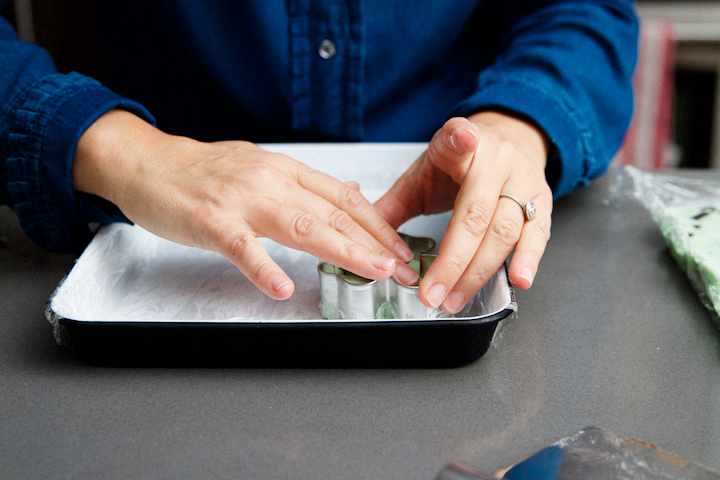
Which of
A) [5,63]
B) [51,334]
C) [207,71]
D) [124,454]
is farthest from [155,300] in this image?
[207,71]

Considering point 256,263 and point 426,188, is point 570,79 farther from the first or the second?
point 256,263

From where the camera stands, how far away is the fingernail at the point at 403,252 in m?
0.51

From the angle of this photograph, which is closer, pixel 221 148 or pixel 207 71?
pixel 221 148

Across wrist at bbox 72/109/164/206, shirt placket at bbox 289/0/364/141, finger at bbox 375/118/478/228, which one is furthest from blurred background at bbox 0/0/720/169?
wrist at bbox 72/109/164/206

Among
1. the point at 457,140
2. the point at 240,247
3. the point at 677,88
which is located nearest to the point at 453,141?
the point at 457,140

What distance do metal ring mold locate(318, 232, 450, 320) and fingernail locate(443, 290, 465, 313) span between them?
0.02 metres

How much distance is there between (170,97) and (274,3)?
25 centimetres

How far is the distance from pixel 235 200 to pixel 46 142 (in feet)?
0.71

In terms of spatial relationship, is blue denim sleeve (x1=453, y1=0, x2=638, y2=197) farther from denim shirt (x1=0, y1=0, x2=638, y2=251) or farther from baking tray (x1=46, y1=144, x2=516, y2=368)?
baking tray (x1=46, y1=144, x2=516, y2=368)

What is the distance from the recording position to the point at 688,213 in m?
0.61

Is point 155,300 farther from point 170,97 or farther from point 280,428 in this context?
point 170,97

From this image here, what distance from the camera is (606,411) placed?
0.39 meters

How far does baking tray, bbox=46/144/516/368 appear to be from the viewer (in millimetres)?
394

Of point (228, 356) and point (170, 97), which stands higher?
point (170, 97)
